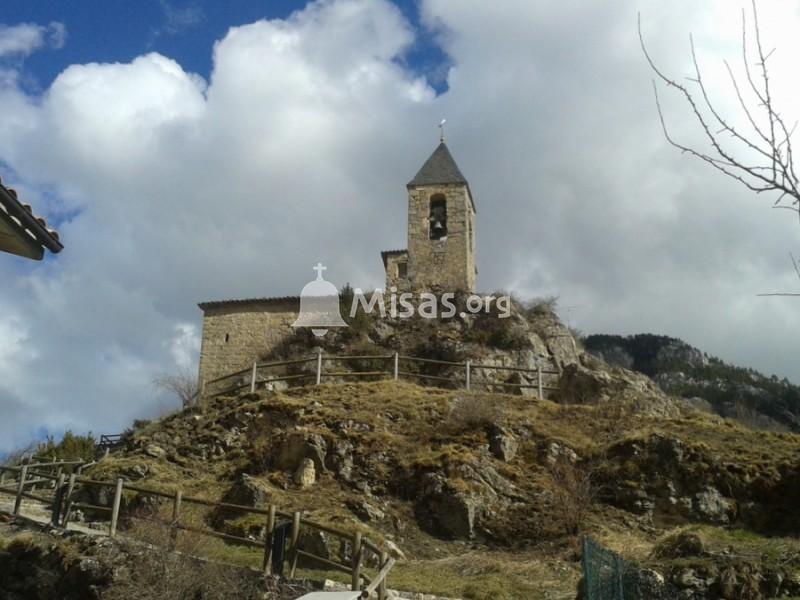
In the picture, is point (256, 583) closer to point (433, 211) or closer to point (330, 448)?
point (330, 448)

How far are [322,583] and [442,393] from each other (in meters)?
10.6

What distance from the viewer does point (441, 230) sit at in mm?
35125

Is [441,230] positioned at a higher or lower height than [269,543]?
higher

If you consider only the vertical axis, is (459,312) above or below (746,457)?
above

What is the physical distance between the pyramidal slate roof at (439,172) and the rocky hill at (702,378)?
458 inches

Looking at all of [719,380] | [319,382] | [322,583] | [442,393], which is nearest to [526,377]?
[442,393]

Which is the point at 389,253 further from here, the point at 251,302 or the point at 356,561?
the point at 356,561

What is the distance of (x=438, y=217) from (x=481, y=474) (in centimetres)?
1807

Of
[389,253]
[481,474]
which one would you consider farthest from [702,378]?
[481,474]

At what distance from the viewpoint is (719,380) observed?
160 ft

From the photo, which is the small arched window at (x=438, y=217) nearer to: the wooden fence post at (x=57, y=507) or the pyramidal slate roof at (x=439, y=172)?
the pyramidal slate roof at (x=439, y=172)

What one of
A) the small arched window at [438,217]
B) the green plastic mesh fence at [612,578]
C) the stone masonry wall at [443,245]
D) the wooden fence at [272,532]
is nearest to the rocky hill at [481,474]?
the wooden fence at [272,532]

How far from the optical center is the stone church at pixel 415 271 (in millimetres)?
31562

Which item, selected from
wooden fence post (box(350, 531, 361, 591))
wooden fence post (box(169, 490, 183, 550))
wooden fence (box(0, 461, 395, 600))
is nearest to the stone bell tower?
wooden fence (box(0, 461, 395, 600))
